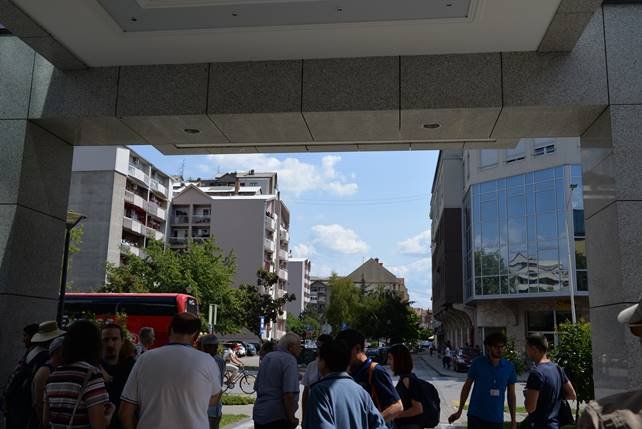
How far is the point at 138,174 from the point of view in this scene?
6856cm

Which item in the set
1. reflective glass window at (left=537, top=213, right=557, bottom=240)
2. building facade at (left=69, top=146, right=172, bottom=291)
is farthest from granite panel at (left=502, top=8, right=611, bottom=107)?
building facade at (left=69, top=146, right=172, bottom=291)

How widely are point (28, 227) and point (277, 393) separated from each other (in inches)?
159

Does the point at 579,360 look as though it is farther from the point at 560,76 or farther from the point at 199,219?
the point at 199,219

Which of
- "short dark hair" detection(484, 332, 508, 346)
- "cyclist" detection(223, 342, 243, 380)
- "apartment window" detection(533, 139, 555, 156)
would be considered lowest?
"cyclist" detection(223, 342, 243, 380)

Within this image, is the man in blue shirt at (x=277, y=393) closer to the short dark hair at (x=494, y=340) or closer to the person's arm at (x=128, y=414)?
the short dark hair at (x=494, y=340)

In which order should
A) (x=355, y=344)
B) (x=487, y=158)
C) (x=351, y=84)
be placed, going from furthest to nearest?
A: (x=487, y=158), (x=351, y=84), (x=355, y=344)

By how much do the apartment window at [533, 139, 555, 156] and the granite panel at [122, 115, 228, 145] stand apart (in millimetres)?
38135

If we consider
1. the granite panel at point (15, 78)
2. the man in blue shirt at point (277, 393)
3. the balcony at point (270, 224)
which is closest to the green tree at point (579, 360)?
the man in blue shirt at point (277, 393)

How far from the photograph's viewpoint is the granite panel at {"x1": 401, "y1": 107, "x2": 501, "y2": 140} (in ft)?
25.0

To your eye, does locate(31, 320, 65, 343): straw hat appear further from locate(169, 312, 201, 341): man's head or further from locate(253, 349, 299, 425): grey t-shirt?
locate(253, 349, 299, 425): grey t-shirt

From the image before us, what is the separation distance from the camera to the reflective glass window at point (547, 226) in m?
42.5

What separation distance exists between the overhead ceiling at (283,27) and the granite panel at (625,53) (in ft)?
3.25

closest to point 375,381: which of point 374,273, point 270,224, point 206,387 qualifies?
point 206,387

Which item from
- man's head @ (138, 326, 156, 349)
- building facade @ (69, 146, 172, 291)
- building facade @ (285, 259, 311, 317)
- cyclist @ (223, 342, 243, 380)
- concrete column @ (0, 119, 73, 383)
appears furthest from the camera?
building facade @ (285, 259, 311, 317)
